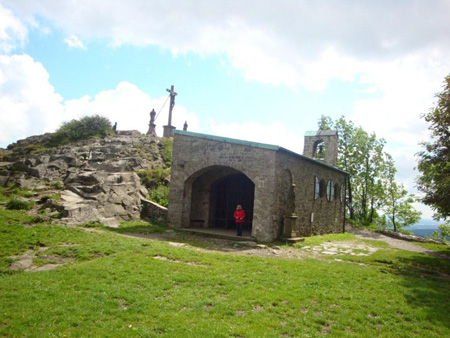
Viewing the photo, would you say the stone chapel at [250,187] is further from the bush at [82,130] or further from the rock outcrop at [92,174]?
the bush at [82,130]

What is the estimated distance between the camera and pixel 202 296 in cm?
645

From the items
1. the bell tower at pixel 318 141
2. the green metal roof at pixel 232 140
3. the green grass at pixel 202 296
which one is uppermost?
the bell tower at pixel 318 141

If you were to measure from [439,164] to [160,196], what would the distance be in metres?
14.0

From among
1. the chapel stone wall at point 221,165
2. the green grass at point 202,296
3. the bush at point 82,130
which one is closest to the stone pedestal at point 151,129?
the bush at point 82,130

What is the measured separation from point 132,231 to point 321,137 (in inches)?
593

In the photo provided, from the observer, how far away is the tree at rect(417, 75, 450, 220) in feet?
40.8

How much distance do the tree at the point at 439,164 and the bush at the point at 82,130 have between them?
25.7 m

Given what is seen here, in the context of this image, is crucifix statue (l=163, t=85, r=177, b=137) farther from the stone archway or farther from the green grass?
the green grass

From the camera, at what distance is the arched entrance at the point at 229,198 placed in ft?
60.0

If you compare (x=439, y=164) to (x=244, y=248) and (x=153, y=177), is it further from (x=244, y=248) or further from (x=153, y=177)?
(x=153, y=177)

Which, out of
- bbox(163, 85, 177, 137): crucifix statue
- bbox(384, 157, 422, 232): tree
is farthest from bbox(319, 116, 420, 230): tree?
bbox(163, 85, 177, 137): crucifix statue

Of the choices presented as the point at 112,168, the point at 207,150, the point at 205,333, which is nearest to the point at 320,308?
the point at 205,333

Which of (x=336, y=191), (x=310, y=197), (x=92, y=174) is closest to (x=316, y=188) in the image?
(x=310, y=197)

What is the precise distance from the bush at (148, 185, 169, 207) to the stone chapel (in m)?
1.78
